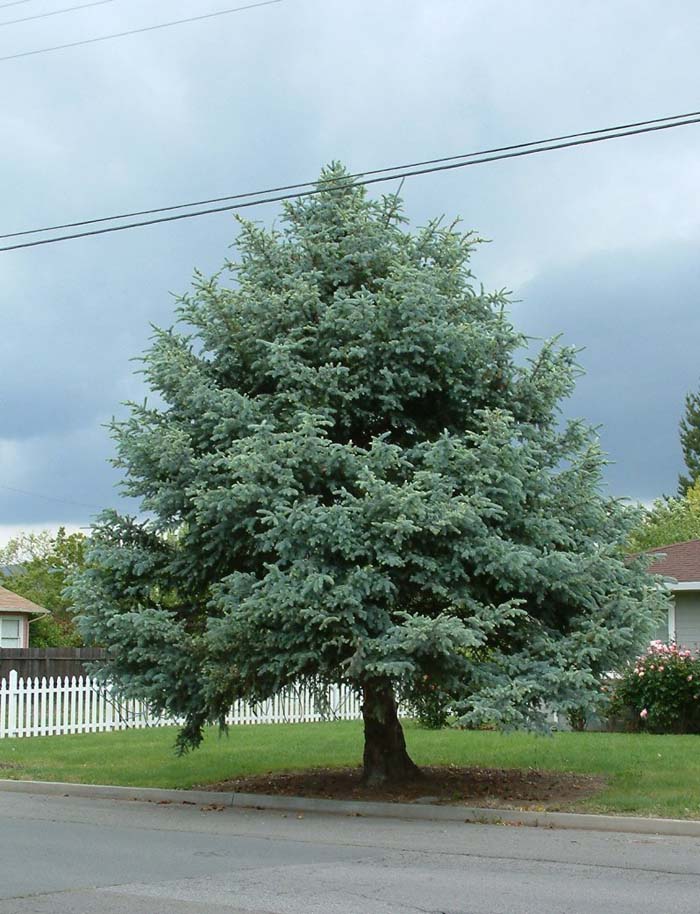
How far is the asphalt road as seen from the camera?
8102 millimetres

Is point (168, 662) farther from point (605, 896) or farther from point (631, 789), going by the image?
point (605, 896)

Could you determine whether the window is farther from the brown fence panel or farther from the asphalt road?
the asphalt road

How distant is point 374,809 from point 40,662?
17.2m

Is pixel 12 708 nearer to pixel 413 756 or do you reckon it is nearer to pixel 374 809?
pixel 413 756

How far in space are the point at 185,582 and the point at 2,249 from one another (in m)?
5.94

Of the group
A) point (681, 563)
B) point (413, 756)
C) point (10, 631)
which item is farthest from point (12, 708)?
point (10, 631)

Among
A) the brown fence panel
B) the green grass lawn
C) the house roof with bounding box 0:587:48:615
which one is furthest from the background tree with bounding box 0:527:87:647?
the green grass lawn

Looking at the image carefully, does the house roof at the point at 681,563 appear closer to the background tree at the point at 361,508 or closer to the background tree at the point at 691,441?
the background tree at the point at 361,508

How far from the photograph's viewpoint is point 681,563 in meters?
27.0

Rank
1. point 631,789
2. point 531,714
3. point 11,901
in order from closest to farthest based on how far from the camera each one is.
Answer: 1. point 11,901
2. point 531,714
3. point 631,789

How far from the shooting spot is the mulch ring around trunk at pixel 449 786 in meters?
13.9

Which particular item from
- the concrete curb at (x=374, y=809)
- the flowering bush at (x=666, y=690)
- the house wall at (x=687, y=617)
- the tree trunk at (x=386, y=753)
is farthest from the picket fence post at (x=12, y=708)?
the house wall at (x=687, y=617)

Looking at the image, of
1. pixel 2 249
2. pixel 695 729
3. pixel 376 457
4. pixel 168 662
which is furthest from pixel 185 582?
pixel 695 729

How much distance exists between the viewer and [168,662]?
46.6 ft
